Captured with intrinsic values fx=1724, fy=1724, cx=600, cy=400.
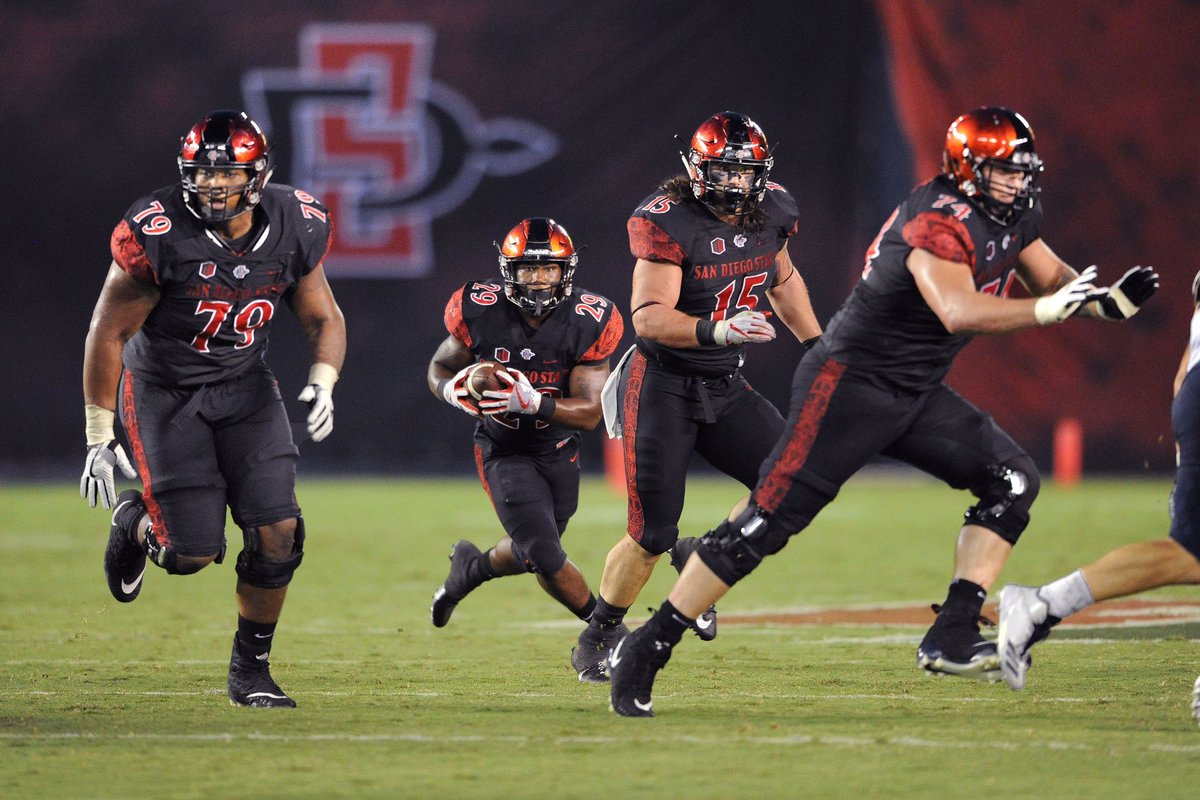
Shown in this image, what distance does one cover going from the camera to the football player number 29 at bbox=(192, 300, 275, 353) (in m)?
5.29

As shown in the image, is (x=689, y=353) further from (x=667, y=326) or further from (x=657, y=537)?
(x=657, y=537)

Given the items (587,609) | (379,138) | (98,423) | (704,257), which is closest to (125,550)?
(98,423)

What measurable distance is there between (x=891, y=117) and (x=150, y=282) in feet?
38.7

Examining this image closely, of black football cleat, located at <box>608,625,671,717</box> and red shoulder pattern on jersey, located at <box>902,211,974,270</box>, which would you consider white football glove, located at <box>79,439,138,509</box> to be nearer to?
black football cleat, located at <box>608,625,671,717</box>

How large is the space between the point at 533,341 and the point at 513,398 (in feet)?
1.44

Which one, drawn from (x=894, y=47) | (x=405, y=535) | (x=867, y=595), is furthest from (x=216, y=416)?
(x=894, y=47)

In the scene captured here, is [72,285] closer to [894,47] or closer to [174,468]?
[894,47]

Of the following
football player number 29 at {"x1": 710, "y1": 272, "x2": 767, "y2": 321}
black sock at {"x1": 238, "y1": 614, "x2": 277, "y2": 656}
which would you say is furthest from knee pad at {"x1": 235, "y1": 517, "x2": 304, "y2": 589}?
football player number 29 at {"x1": 710, "y1": 272, "x2": 767, "y2": 321}

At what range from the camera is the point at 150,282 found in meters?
5.23

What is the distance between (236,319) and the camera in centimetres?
535

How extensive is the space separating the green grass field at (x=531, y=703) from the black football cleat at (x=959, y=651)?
13 centimetres

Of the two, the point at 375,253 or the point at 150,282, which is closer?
the point at 150,282

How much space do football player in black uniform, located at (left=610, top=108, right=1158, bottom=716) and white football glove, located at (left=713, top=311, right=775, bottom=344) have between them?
331mm

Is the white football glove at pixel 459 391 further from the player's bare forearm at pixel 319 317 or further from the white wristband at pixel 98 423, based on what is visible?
the white wristband at pixel 98 423
